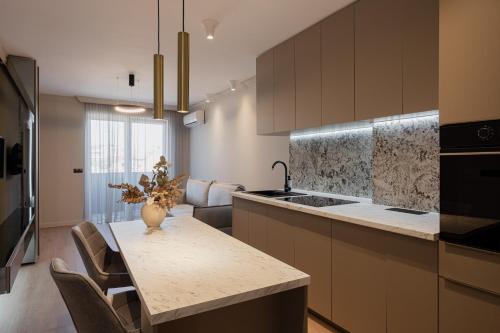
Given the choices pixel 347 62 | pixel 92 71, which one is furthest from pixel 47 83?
pixel 347 62

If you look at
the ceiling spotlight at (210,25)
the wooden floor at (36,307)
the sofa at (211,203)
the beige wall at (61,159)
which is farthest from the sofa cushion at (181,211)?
the ceiling spotlight at (210,25)

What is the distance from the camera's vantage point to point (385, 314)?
6.10 feet

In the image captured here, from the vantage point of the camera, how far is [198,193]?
5.29 meters

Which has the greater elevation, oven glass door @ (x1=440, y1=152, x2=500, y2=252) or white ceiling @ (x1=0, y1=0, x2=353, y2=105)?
white ceiling @ (x1=0, y1=0, x2=353, y2=105)

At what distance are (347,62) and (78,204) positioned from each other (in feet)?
19.2

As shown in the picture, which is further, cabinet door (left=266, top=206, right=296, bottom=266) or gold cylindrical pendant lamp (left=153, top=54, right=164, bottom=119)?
cabinet door (left=266, top=206, right=296, bottom=266)

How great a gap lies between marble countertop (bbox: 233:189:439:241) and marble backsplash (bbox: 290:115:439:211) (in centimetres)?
15

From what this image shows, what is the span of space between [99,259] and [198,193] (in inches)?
129

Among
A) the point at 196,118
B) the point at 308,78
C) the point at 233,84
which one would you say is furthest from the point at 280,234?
the point at 196,118

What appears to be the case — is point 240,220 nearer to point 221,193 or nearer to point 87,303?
point 221,193

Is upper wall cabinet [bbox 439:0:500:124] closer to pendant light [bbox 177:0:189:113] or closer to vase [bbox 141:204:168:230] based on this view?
pendant light [bbox 177:0:189:113]

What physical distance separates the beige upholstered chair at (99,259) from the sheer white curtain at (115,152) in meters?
4.41

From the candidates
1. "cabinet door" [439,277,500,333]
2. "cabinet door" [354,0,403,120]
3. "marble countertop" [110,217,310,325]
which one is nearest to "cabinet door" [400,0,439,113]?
"cabinet door" [354,0,403,120]

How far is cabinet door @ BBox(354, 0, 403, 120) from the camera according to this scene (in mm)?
2006
